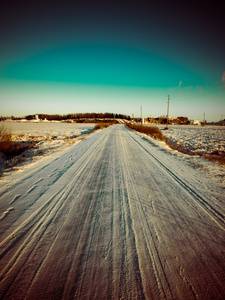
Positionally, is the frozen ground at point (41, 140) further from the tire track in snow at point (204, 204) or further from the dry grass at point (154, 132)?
the dry grass at point (154, 132)

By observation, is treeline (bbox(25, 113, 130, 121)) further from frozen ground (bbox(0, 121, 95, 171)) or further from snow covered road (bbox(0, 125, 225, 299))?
snow covered road (bbox(0, 125, 225, 299))

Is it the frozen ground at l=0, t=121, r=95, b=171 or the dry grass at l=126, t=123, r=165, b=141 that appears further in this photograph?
the dry grass at l=126, t=123, r=165, b=141

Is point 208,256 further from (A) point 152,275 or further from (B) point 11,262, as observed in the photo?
(B) point 11,262

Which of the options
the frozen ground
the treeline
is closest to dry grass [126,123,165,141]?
the frozen ground

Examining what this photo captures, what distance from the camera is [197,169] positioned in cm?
487

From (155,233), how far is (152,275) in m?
0.63

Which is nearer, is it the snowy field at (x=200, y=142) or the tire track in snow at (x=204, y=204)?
the tire track in snow at (x=204, y=204)

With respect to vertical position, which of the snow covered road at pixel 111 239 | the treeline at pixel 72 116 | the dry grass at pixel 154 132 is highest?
→ the treeline at pixel 72 116

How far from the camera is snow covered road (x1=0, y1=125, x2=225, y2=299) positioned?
1.41 meters

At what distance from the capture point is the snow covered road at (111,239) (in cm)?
141

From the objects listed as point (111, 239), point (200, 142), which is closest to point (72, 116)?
point (200, 142)

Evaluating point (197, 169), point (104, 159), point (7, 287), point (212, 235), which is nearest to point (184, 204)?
point (212, 235)

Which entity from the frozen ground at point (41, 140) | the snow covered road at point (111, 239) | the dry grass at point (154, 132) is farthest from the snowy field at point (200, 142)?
the frozen ground at point (41, 140)

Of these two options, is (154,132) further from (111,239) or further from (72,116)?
(72,116)
